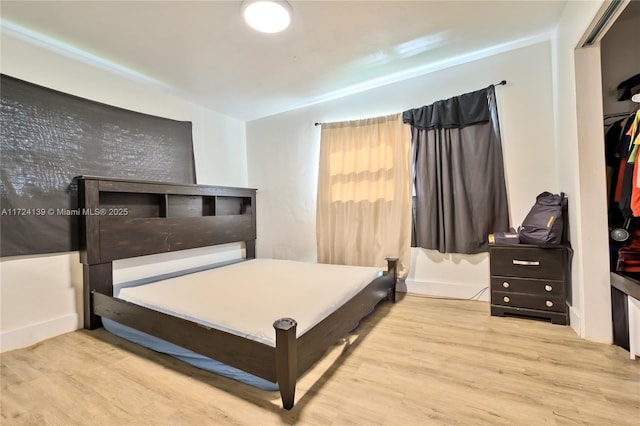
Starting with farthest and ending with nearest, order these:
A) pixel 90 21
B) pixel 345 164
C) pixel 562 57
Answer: pixel 345 164 → pixel 562 57 → pixel 90 21

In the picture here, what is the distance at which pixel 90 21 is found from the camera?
79.2 inches

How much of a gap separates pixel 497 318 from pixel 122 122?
3.85 metres

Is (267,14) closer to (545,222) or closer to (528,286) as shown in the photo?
(545,222)

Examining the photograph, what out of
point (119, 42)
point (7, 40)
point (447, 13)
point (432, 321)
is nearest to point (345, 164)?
point (447, 13)

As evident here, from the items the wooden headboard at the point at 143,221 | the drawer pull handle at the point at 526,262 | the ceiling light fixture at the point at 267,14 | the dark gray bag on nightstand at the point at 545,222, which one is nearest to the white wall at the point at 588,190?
the dark gray bag on nightstand at the point at 545,222

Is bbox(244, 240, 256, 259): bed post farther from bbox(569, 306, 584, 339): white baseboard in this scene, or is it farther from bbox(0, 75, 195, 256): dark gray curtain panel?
bbox(569, 306, 584, 339): white baseboard

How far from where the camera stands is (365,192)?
127 inches

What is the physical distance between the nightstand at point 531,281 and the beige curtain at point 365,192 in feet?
2.91

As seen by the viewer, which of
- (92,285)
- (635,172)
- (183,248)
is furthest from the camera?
(183,248)

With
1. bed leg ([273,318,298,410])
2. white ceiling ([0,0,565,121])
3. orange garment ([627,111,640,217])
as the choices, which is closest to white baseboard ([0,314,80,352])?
bed leg ([273,318,298,410])

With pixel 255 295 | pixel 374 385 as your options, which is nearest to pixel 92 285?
pixel 255 295

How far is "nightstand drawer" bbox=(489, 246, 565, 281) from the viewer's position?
2.13 m

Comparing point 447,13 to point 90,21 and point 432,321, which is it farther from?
point 90,21

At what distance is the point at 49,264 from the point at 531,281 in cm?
390
